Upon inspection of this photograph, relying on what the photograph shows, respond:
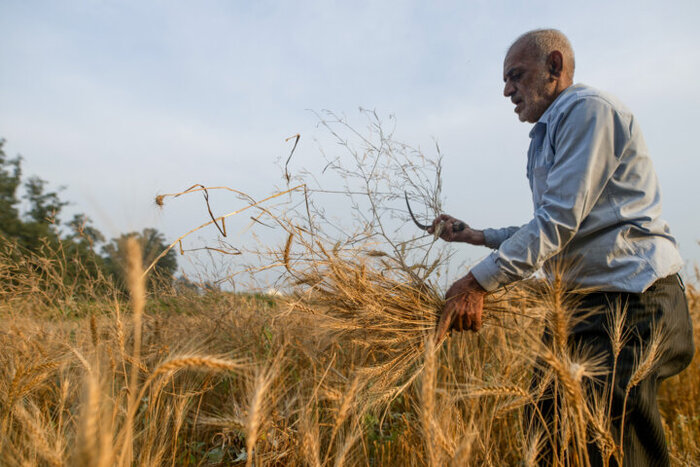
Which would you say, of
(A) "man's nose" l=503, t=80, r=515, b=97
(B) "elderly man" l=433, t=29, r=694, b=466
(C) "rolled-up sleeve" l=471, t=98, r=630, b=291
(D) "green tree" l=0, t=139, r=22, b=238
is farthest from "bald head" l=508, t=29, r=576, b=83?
(D) "green tree" l=0, t=139, r=22, b=238

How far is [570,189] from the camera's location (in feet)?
4.65

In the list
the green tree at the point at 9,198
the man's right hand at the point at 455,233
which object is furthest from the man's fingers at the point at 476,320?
the green tree at the point at 9,198

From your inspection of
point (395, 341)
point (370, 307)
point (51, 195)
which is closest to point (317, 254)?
point (370, 307)

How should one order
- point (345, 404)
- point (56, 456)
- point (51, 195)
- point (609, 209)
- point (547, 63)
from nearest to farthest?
point (56, 456) < point (345, 404) < point (609, 209) < point (547, 63) < point (51, 195)

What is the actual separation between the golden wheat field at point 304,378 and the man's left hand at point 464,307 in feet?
0.36

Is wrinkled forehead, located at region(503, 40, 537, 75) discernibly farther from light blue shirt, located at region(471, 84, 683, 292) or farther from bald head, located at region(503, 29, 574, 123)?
light blue shirt, located at region(471, 84, 683, 292)

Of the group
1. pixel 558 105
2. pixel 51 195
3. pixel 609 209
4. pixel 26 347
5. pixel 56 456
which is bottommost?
pixel 56 456

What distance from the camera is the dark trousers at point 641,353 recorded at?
146cm

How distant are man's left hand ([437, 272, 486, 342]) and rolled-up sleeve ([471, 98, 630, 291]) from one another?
0.05 m

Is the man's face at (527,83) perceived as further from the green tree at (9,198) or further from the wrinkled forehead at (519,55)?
the green tree at (9,198)

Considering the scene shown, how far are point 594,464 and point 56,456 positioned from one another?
170cm

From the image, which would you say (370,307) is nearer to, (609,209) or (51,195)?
(609,209)

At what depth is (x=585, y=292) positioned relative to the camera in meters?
1.58

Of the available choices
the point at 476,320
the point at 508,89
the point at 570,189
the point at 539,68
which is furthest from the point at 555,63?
the point at 476,320
